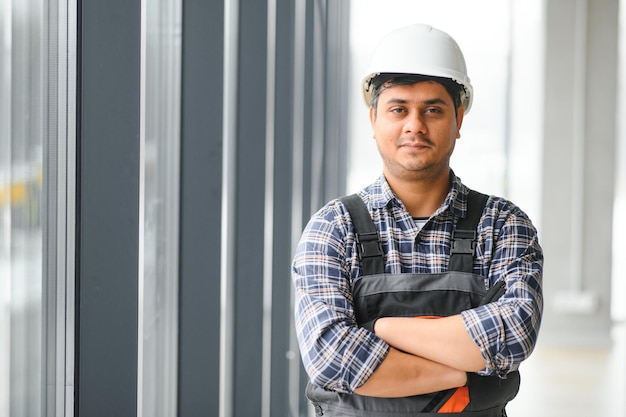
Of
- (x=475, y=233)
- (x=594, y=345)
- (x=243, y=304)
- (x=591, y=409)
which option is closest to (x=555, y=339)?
(x=594, y=345)

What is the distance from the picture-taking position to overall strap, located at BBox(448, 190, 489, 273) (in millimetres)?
1651

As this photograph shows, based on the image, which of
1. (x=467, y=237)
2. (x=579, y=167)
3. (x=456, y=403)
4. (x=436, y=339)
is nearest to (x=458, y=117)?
(x=467, y=237)

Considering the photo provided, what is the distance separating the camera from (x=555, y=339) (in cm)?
670

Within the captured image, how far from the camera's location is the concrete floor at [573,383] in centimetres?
491

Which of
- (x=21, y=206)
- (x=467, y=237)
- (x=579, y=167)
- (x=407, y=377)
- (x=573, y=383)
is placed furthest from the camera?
(x=579, y=167)

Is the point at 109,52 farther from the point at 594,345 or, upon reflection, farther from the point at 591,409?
the point at 594,345

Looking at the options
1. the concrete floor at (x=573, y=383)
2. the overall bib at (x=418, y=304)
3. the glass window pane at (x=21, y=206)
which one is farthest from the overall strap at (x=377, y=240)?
the concrete floor at (x=573, y=383)

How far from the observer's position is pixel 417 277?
1624 millimetres

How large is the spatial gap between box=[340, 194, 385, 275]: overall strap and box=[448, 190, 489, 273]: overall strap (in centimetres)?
15

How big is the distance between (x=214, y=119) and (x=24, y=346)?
2.91 feet

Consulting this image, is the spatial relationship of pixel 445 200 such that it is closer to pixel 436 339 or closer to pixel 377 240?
pixel 377 240

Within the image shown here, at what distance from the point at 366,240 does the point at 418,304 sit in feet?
0.53

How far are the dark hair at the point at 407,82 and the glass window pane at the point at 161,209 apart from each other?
43 centimetres

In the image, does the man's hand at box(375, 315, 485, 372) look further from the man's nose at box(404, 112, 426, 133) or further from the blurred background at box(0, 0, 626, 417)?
the blurred background at box(0, 0, 626, 417)
